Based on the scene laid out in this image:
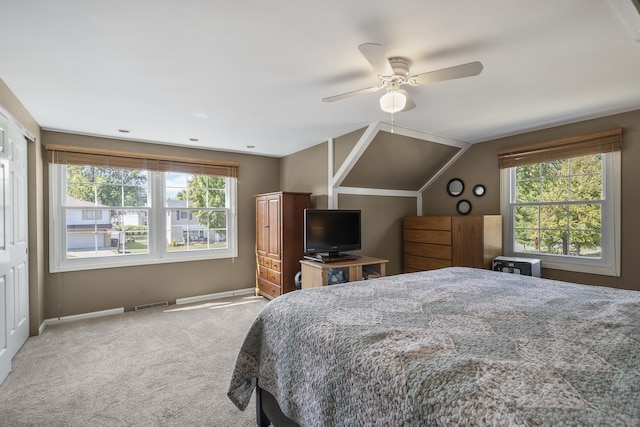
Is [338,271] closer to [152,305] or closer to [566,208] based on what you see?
[152,305]

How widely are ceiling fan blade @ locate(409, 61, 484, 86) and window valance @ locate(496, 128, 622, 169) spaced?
2.48 meters

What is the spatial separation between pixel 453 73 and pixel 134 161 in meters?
4.02

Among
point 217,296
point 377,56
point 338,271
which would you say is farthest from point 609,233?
point 217,296

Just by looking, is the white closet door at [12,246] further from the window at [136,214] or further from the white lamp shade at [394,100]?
the white lamp shade at [394,100]

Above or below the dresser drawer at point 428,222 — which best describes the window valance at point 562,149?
above

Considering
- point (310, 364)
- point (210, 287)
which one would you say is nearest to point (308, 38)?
point (310, 364)

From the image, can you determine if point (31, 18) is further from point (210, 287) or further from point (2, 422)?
point (210, 287)

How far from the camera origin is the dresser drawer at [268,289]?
438 centimetres

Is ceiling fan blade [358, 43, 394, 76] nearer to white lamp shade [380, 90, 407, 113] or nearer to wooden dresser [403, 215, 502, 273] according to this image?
white lamp shade [380, 90, 407, 113]

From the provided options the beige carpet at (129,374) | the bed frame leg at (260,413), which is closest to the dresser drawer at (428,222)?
the beige carpet at (129,374)

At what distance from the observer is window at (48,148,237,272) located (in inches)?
152

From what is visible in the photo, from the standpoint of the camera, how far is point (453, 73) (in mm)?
1871

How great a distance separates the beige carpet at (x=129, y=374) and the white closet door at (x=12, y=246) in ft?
0.68

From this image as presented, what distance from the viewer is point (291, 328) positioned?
1.49 meters
